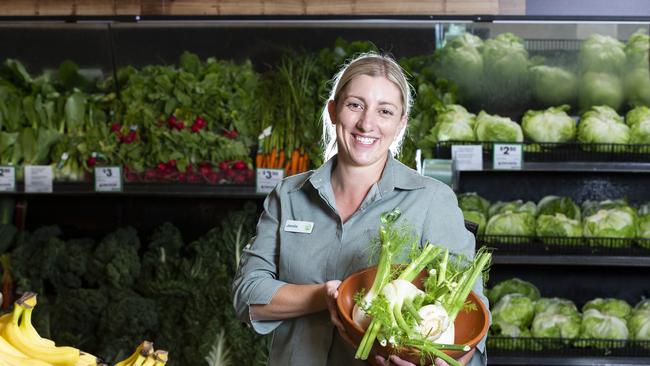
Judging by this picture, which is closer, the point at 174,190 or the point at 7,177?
the point at 174,190

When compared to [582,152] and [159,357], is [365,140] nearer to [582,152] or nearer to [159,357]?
[159,357]

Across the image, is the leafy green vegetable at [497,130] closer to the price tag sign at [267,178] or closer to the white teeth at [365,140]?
the price tag sign at [267,178]

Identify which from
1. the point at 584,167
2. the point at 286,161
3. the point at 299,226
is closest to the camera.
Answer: the point at 299,226

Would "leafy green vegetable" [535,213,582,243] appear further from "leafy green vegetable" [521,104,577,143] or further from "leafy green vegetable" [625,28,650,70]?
"leafy green vegetable" [625,28,650,70]

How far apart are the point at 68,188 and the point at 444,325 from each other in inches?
102

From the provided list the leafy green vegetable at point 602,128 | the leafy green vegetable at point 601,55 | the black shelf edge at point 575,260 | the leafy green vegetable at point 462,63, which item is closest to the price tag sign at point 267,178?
the leafy green vegetable at point 462,63

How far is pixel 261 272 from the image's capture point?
2.13 meters

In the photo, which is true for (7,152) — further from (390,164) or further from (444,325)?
(444,325)

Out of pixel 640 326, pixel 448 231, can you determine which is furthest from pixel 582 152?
pixel 448 231

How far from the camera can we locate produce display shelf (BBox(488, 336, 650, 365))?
3443mm

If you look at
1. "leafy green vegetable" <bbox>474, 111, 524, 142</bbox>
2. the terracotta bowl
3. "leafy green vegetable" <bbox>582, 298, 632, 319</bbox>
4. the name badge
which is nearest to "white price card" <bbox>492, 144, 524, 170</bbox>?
"leafy green vegetable" <bbox>474, 111, 524, 142</bbox>

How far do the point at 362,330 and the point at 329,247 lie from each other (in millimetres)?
378

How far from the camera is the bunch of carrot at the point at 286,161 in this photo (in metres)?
3.83

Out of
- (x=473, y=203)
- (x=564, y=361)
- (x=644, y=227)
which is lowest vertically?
(x=564, y=361)
